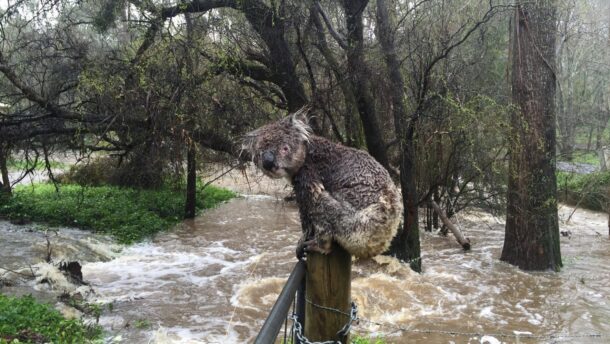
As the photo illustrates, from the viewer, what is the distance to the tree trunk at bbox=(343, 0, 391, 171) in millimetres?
8883

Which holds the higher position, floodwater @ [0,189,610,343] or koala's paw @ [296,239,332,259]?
koala's paw @ [296,239,332,259]

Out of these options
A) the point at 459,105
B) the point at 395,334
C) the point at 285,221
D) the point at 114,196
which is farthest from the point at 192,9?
the point at 114,196

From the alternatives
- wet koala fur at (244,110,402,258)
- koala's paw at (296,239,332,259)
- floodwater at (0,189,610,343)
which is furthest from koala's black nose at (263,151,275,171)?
floodwater at (0,189,610,343)

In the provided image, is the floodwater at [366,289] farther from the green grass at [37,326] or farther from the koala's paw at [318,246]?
the koala's paw at [318,246]

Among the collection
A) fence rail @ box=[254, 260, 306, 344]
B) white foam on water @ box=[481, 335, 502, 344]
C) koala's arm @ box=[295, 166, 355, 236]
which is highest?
koala's arm @ box=[295, 166, 355, 236]

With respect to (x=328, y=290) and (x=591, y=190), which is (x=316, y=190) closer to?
(x=328, y=290)

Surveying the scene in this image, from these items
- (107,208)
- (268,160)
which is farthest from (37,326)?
(107,208)

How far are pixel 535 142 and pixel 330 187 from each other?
9.37m

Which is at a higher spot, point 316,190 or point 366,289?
point 316,190

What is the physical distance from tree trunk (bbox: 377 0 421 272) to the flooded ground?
0.42 m

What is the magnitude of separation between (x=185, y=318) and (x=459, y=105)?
593cm

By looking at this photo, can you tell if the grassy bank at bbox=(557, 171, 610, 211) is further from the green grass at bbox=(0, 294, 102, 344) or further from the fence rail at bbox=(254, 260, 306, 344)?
the fence rail at bbox=(254, 260, 306, 344)

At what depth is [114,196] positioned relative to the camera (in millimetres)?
17078

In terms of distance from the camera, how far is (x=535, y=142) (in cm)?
1042
